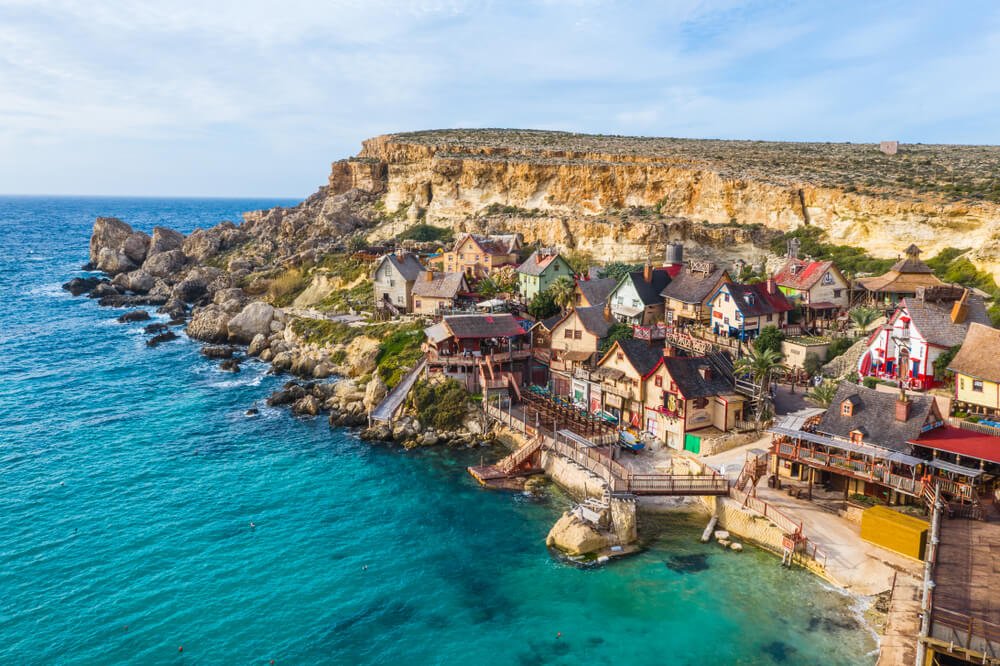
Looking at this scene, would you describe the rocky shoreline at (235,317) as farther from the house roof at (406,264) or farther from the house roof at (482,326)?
the house roof at (406,264)

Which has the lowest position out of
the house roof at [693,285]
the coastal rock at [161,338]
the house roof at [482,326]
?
Answer: the coastal rock at [161,338]

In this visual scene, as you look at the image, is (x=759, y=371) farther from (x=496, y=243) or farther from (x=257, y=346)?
(x=257, y=346)

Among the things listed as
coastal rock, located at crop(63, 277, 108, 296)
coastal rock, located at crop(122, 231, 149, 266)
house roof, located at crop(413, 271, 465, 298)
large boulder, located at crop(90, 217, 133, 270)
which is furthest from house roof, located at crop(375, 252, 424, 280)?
large boulder, located at crop(90, 217, 133, 270)

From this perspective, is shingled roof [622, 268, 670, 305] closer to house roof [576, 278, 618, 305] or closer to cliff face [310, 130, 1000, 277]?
house roof [576, 278, 618, 305]

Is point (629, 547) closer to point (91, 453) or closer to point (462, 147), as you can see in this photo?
point (91, 453)

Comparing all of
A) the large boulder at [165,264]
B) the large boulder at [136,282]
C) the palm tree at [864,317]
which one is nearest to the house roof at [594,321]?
the palm tree at [864,317]
